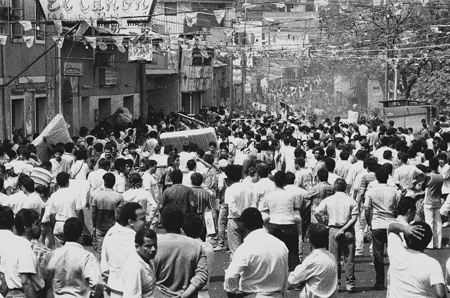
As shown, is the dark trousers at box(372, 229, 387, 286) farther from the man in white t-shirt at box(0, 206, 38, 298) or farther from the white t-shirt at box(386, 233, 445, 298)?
the man in white t-shirt at box(0, 206, 38, 298)

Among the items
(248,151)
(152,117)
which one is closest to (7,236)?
(248,151)

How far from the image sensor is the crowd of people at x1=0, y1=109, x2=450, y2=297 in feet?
30.7

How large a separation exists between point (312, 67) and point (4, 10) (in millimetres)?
74328

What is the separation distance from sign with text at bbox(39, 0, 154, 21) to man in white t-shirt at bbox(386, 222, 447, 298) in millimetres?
22132

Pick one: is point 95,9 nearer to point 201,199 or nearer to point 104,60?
point 104,60

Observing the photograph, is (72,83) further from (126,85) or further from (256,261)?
(256,261)

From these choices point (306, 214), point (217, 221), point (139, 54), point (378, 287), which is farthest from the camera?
point (139, 54)

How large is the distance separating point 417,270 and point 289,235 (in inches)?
225

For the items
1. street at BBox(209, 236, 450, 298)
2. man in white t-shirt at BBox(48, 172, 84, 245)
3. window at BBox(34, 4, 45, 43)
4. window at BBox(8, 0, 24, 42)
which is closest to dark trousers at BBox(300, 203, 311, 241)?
street at BBox(209, 236, 450, 298)

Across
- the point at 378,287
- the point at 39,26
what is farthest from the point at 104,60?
the point at 378,287

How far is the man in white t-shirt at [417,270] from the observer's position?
8.98 metres

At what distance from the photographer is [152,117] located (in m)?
41.7

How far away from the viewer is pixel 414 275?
9.10 meters

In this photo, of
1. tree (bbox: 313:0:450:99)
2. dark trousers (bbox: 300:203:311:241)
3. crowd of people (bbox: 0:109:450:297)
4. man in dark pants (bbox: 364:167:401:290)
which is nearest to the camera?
crowd of people (bbox: 0:109:450:297)
